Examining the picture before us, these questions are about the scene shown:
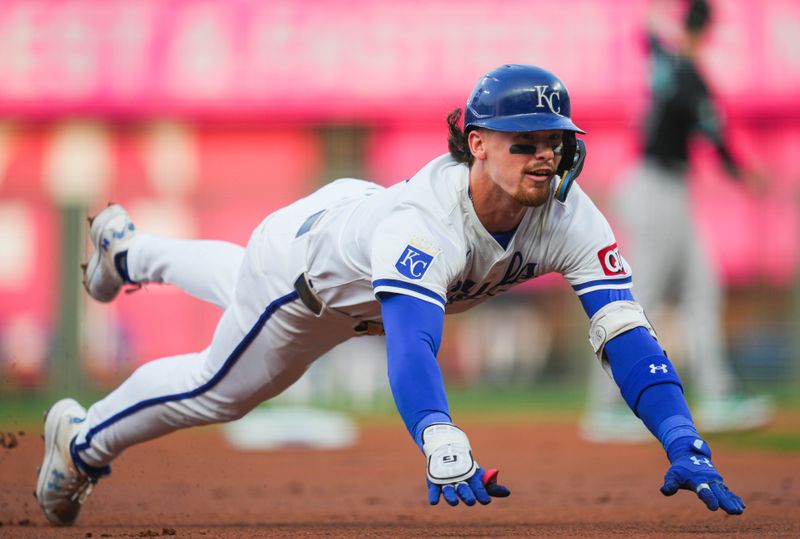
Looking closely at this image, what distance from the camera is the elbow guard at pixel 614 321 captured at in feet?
13.9

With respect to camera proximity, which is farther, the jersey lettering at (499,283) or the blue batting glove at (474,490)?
the jersey lettering at (499,283)

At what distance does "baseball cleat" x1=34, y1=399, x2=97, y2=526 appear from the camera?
5438 mm

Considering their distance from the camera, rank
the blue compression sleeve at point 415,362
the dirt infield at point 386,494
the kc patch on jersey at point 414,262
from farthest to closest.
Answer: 1. the dirt infield at point 386,494
2. the kc patch on jersey at point 414,262
3. the blue compression sleeve at point 415,362

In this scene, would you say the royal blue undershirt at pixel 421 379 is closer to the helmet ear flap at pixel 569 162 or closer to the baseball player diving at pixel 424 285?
the baseball player diving at pixel 424 285

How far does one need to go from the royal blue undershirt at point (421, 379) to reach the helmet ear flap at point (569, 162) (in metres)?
0.64

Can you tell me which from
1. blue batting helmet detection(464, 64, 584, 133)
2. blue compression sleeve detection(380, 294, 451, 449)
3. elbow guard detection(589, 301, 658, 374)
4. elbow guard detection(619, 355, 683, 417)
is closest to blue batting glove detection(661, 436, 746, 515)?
elbow guard detection(619, 355, 683, 417)

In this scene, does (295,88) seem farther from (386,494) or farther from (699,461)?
(699,461)

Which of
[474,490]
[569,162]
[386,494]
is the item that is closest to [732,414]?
[386,494]

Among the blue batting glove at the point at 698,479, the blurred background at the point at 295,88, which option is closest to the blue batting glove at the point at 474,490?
the blue batting glove at the point at 698,479

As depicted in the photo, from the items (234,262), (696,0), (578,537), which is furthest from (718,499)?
(696,0)

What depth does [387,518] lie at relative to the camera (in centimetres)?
564

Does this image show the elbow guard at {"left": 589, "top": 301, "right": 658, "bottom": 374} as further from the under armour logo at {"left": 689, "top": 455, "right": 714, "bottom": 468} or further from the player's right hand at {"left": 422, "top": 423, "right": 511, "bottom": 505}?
the player's right hand at {"left": 422, "top": 423, "right": 511, "bottom": 505}

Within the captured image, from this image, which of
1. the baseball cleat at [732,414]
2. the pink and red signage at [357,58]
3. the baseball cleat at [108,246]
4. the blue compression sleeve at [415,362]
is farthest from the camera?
the pink and red signage at [357,58]

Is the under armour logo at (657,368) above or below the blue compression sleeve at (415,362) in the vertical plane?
below
